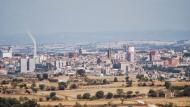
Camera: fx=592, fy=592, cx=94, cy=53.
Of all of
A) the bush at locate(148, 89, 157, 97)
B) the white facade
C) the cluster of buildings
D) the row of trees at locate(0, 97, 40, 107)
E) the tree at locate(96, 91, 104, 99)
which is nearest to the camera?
the row of trees at locate(0, 97, 40, 107)

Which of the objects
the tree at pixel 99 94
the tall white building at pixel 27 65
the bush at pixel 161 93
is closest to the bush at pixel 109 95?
the tree at pixel 99 94

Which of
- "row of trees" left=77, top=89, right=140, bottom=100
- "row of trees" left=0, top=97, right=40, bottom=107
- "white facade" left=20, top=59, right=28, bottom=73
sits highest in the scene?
"white facade" left=20, top=59, right=28, bottom=73

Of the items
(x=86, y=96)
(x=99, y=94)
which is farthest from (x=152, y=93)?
(x=86, y=96)

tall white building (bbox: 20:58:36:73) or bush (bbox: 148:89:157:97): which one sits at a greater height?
tall white building (bbox: 20:58:36:73)

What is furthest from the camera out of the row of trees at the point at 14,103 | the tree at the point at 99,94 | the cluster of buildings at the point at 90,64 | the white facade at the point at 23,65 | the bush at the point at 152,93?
the white facade at the point at 23,65

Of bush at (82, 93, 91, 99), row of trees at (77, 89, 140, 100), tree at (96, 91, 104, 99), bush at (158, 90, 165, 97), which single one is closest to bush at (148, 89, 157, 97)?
bush at (158, 90, 165, 97)

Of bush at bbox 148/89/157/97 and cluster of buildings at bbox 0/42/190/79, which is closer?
bush at bbox 148/89/157/97

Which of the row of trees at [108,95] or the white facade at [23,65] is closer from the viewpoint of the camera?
the row of trees at [108,95]

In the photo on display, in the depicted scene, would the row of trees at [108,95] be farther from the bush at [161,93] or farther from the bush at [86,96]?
the bush at [161,93]

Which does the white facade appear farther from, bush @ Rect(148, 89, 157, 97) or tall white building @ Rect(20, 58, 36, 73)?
bush @ Rect(148, 89, 157, 97)

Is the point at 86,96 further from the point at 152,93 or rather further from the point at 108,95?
the point at 152,93

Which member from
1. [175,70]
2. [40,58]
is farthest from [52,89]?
[40,58]

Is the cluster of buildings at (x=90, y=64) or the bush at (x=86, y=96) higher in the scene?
the cluster of buildings at (x=90, y=64)
